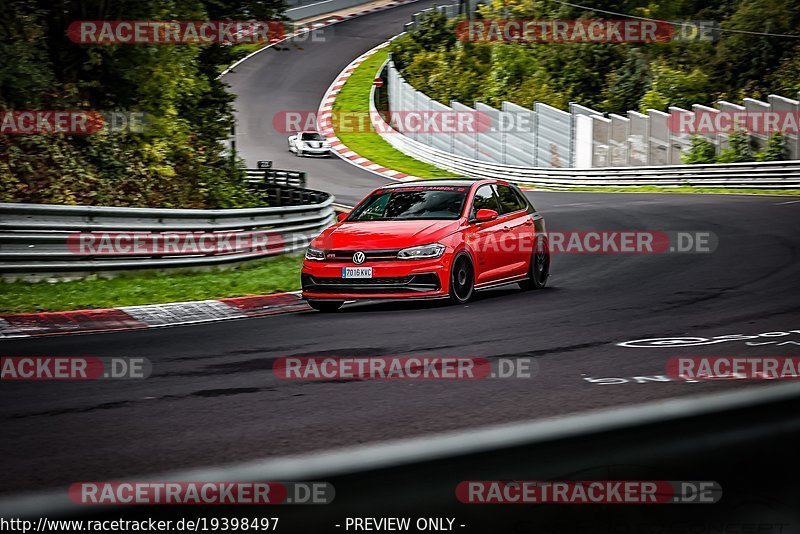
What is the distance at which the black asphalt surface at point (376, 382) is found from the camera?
611 centimetres

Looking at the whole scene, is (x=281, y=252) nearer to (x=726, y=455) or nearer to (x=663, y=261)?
(x=663, y=261)

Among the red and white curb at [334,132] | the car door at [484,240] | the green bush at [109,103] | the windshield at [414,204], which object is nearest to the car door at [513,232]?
the car door at [484,240]

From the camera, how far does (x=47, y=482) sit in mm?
5270

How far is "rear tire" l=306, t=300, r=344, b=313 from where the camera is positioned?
43.3 feet

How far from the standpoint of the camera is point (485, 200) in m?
14.2

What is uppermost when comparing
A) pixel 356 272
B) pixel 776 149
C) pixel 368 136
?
pixel 776 149

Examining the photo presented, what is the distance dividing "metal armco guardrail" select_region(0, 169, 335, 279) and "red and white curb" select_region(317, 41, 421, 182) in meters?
20.0

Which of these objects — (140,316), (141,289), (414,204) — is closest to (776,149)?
(414,204)

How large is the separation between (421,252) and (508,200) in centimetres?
256

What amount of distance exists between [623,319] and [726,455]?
29.8ft

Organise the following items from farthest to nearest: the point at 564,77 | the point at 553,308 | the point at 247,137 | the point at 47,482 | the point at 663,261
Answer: the point at 247,137, the point at 564,77, the point at 663,261, the point at 553,308, the point at 47,482

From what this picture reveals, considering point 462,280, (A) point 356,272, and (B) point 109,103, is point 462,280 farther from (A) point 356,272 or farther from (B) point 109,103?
(B) point 109,103

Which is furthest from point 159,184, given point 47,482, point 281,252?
point 47,482

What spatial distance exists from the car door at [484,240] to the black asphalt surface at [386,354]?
36cm
